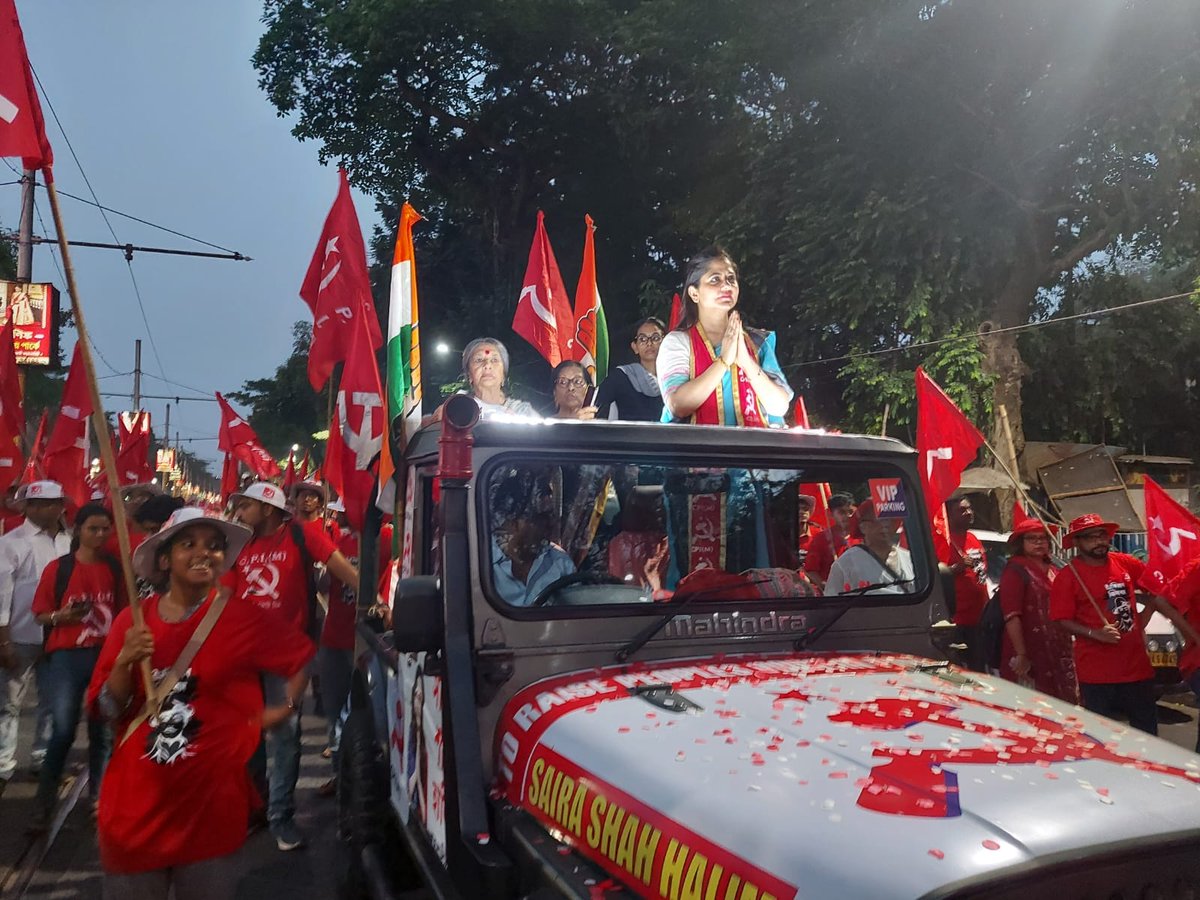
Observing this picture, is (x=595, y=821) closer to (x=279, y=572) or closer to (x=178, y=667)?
(x=178, y=667)

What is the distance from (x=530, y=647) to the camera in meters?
2.89

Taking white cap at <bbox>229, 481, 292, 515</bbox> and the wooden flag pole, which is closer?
the wooden flag pole

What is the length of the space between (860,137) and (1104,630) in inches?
560

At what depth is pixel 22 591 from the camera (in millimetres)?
6414

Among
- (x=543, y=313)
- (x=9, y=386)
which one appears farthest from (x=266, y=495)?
(x=9, y=386)

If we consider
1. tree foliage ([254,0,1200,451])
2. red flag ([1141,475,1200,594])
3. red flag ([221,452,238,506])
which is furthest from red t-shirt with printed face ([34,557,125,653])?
tree foliage ([254,0,1200,451])

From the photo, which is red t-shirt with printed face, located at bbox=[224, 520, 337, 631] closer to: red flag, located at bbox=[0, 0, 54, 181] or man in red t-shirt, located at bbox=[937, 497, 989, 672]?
red flag, located at bbox=[0, 0, 54, 181]

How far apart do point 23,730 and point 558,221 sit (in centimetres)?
2299

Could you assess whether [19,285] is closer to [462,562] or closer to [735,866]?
[462,562]

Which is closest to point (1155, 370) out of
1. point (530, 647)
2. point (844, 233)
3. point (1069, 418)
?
point (1069, 418)

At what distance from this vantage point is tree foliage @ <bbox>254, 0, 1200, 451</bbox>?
16594 millimetres

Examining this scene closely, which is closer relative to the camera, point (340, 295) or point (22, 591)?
point (22, 591)

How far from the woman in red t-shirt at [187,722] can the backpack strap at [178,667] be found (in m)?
0.01

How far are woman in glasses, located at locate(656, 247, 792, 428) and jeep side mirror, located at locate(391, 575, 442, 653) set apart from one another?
55.5 inches
